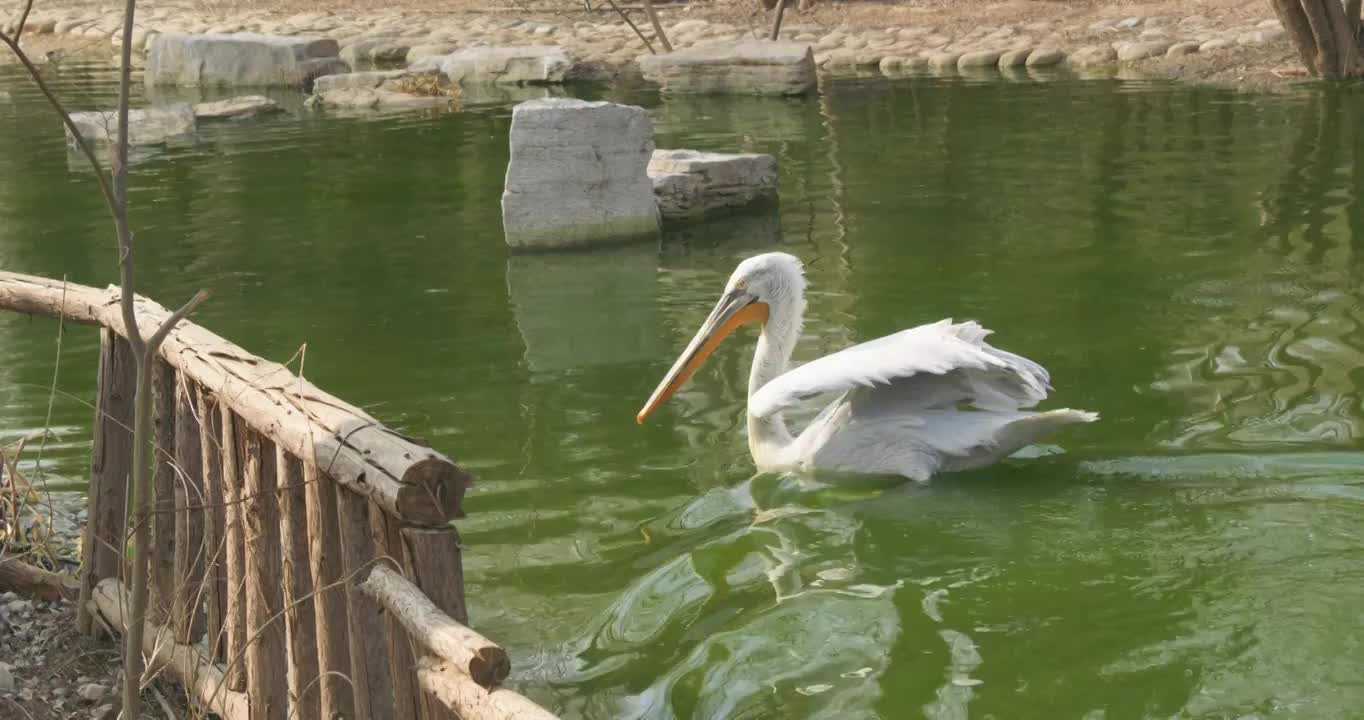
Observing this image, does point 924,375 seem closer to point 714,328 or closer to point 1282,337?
point 714,328

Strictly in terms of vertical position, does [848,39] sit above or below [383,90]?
above

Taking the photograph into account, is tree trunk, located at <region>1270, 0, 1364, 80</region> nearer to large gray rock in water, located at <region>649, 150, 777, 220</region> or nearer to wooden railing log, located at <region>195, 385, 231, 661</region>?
large gray rock in water, located at <region>649, 150, 777, 220</region>

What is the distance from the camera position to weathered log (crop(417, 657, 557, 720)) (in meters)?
2.64

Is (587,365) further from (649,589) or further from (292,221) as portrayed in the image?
(292,221)

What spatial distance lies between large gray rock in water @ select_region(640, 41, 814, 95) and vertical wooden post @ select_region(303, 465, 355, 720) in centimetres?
1205

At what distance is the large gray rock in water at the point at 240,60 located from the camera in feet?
58.3

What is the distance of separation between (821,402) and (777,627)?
2.13 metres

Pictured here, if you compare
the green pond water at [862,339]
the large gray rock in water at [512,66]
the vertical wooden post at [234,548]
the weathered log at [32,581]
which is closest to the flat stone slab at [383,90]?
the large gray rock in water at [512,66]

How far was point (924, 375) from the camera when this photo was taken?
546 centimetres

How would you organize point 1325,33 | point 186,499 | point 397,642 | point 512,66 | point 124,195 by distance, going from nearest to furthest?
point 124,195 < point 397,642 < point 186,499 < point 1325,33 < point 512,66

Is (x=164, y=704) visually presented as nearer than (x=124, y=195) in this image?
No

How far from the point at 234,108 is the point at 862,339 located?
979cm

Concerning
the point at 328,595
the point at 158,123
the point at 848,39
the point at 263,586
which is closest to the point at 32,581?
the point at 263,586

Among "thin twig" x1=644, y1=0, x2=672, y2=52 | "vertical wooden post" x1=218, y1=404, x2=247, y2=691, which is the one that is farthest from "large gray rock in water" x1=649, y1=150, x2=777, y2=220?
"thin twig" x1=644, y1=0, x2=672, y2=52
